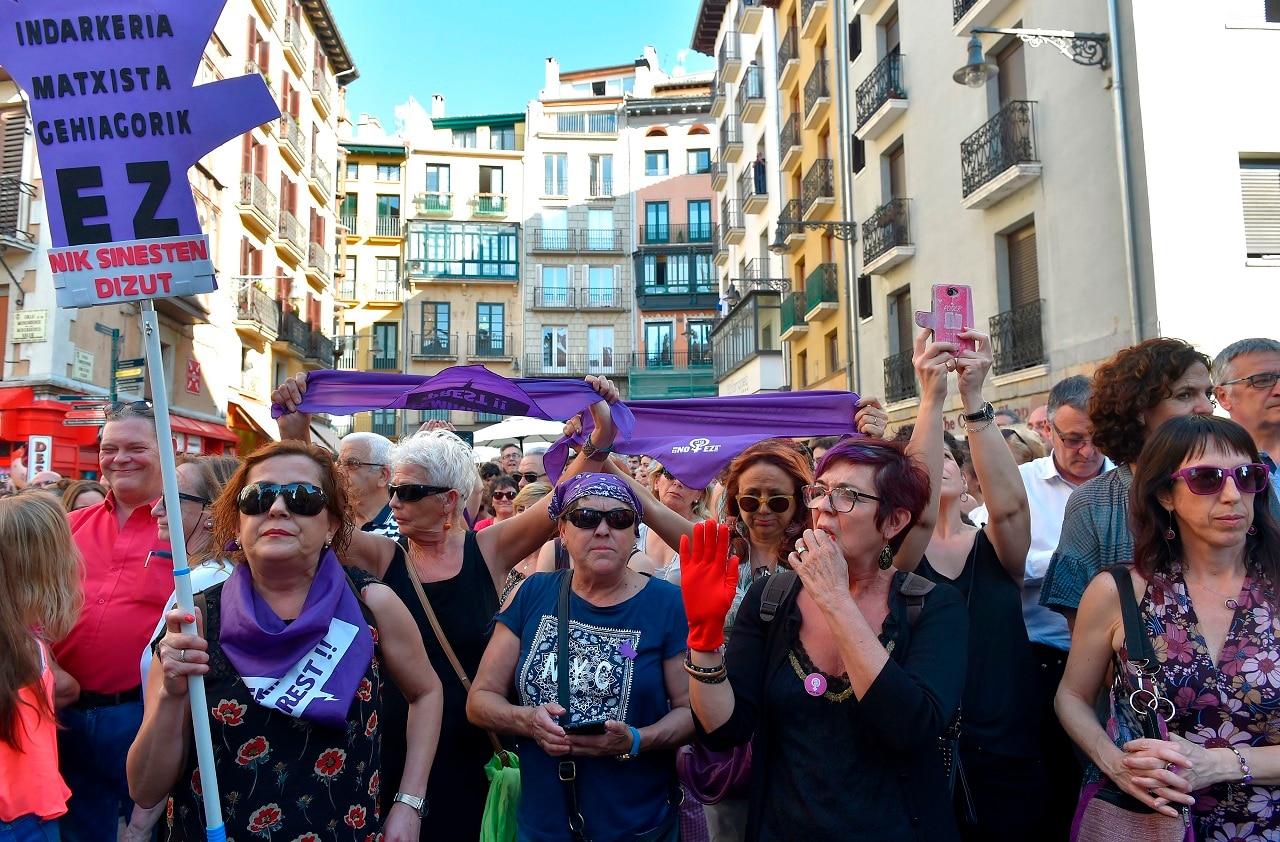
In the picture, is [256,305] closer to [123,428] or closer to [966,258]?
[966,258]

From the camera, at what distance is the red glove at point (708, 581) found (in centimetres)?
248

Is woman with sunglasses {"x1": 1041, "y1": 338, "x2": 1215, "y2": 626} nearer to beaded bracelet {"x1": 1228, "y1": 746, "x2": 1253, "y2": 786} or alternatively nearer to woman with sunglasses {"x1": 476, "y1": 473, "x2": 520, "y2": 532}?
beaded bracelet {"x1": 1228, "y1": 746, "x2": 1253, "y2": 786}

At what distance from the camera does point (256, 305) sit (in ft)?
90.1

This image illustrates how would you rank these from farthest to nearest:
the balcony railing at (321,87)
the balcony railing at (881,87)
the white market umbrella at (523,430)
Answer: the balcony railing at (321,87) → the balcony railing at (881,87) → the white market umbrella at (523,430)

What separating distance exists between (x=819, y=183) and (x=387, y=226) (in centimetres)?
3021

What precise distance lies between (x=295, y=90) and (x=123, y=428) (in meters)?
31.0

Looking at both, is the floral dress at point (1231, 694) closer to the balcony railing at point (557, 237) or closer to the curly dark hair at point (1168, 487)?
the curly dark hair at point (1168, 487)

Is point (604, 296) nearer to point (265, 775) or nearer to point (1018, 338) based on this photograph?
point (1018, 338)

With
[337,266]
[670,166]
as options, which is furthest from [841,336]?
[337,266]

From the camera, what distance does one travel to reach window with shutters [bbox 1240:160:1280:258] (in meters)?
11.5

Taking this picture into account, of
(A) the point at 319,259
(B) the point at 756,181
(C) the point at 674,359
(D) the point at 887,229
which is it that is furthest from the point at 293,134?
(C) the point at 674,359

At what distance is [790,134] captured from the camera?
25.5m

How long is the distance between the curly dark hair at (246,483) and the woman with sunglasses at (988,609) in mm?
1939

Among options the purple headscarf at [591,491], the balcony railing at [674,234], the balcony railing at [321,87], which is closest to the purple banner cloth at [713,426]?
the purple headscarf at [591,491]
